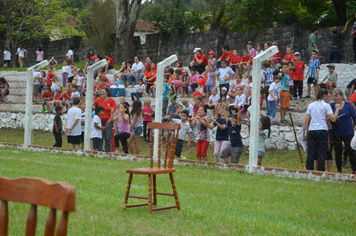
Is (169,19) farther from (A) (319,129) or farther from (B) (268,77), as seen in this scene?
(A) (319,129)

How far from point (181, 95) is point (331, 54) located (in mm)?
6152

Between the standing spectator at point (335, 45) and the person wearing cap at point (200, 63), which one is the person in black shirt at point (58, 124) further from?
the standing spectator at point (335, 45)

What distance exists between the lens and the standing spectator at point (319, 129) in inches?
388

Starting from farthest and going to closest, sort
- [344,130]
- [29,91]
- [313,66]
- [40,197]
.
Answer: [313,66] < [29,91] < [344,130] < [40,197]

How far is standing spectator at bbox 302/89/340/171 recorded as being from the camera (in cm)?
986

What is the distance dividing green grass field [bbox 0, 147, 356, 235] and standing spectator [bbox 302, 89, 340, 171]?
0.95 metres

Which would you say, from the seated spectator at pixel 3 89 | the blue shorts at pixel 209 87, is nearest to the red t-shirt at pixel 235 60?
the blue shorts at pixel 209 87

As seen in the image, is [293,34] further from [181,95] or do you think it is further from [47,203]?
[47,203]

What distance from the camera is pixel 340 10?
22.8m

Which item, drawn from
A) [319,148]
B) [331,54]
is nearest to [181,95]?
[331,54]

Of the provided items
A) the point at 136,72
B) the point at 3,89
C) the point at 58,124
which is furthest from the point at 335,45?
the point at 3,89

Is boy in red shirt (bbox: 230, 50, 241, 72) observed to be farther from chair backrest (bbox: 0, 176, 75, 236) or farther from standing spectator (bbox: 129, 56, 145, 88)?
chair backrest (bbox: 0, 176, 75, 236)

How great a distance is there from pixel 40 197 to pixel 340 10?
22.8 m

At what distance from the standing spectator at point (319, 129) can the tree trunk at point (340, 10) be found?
14003 mm
